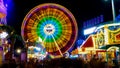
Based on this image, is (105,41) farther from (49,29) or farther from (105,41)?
(49,29)

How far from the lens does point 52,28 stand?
48.9 m

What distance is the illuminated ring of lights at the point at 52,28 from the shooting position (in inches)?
1886

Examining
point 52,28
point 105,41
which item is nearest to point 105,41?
point 105,41

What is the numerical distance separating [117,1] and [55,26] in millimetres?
12213

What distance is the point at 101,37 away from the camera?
1947 cm

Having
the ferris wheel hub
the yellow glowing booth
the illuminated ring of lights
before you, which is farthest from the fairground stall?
the ferris wheel hub

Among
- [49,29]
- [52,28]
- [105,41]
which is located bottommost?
[105,41]

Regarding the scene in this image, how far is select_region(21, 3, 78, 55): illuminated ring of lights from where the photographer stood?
47.9 metres

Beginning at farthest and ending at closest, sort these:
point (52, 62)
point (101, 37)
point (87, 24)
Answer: point (87, 24)
point (101, 37)
point (52, 62)

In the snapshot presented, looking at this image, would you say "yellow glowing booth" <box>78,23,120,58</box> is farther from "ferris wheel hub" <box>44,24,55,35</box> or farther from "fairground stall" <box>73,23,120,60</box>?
"ferris wheel hub" <box>44,24,55,35</box>

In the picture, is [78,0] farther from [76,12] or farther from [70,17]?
[70,17]

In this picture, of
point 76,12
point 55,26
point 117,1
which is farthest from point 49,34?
point 76,12

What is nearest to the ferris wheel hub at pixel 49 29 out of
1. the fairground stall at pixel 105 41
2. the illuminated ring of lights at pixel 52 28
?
the illuminated ring of lights at pixel 52 28

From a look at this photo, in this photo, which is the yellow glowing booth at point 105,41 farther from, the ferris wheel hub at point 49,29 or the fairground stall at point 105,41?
the ferris wheel hub at point 49,29
